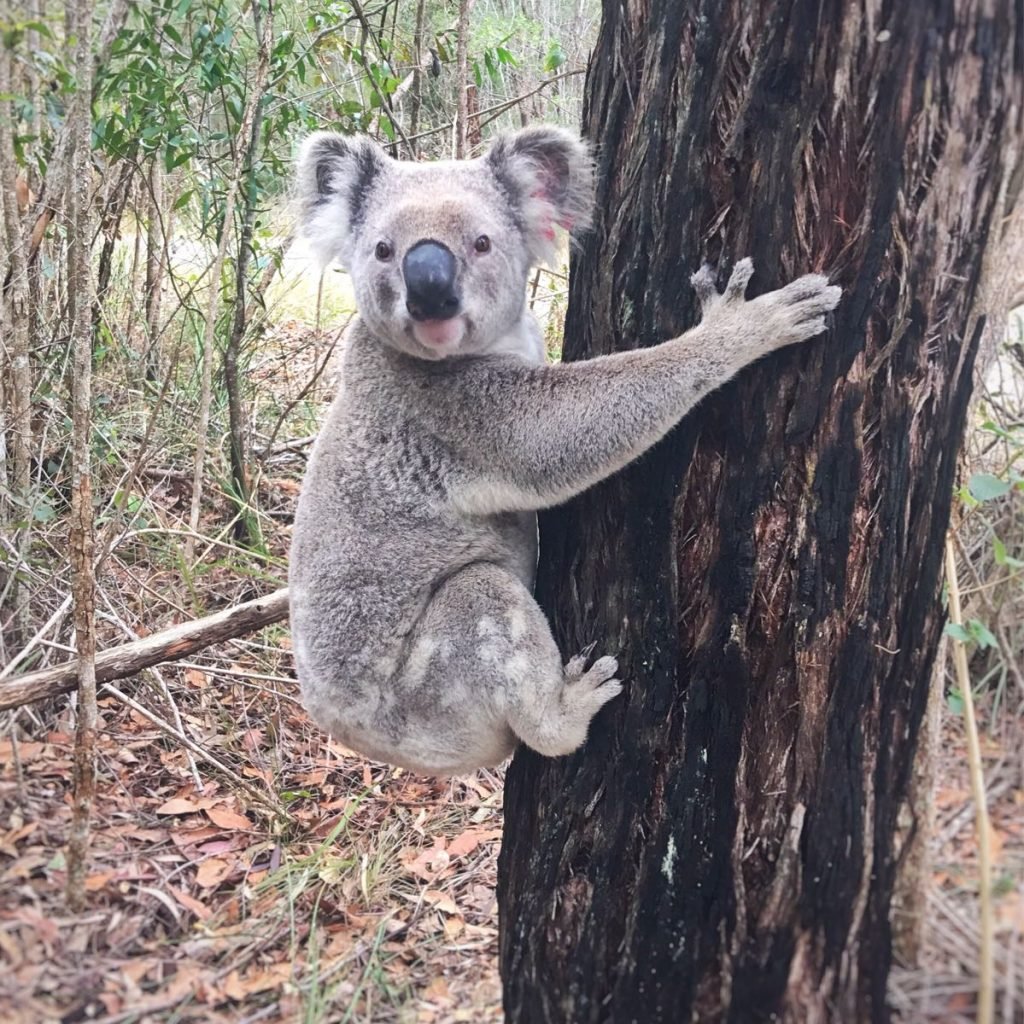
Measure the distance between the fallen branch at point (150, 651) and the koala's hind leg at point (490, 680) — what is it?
30.1 inches

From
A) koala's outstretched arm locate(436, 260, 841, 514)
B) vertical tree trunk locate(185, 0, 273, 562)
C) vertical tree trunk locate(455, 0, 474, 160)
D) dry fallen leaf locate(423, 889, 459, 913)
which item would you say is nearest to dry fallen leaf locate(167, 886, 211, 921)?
dry fallen leaf locate(423, 889, 459, 913)

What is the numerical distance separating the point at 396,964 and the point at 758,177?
70.5 inches

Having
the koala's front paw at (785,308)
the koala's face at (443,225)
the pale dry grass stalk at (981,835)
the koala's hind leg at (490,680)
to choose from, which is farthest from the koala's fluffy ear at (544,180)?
the pale dry grass stalk at (981,835)

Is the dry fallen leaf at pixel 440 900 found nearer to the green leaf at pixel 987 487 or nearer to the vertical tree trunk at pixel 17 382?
the vertical tree trunk at pixel 17 382

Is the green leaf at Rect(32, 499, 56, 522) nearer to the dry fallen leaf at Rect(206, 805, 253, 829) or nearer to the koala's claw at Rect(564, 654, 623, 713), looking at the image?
the dry fallen leaf at Rect(206, 805, 253, 829)

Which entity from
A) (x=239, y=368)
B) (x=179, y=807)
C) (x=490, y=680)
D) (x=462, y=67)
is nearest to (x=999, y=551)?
(x=490, y=680)

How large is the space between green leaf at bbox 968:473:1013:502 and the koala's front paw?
43cm

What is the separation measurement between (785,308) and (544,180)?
43.7 inches

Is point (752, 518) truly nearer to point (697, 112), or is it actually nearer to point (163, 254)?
point (697, 112)

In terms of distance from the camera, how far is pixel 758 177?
179 cm

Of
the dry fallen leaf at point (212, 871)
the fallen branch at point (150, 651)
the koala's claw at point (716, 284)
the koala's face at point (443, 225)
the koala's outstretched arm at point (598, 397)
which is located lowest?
the dry fallen leaf at point (212, 871)

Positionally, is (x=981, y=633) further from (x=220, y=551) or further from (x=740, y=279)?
(x=220, y=551)

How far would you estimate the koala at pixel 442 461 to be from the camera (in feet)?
7.97

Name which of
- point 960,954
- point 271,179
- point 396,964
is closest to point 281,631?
point 271,179
